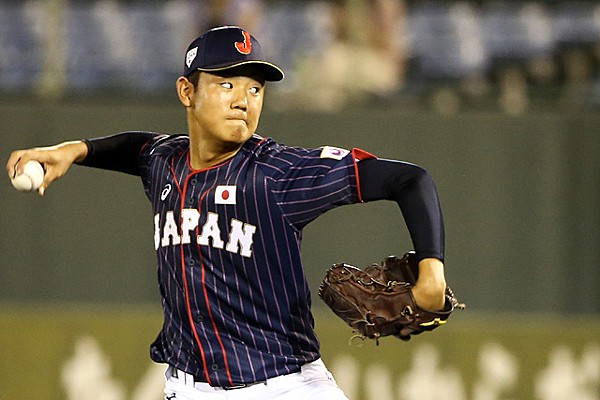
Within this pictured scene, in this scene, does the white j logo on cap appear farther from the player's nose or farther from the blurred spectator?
the blurred spectator

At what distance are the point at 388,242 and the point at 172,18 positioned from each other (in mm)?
1933

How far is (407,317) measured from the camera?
2.82 meters

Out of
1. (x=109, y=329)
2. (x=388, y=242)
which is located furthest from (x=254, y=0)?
(x=109, y=329)

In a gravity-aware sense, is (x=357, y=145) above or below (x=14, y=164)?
below

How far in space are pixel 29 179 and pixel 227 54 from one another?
67cm

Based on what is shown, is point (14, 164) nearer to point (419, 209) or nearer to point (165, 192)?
point (165, 192)

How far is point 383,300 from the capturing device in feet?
9.47

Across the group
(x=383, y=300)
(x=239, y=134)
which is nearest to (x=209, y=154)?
(x=239, y=134)

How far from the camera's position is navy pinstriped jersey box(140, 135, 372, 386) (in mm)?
3154

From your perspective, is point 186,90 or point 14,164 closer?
point 14,164

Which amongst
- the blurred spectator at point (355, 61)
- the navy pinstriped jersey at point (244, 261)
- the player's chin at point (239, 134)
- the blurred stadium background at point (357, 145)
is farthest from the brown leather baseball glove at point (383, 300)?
the blurred spectator at point (355, 61)

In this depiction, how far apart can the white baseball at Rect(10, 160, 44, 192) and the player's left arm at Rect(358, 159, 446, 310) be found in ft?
3.05

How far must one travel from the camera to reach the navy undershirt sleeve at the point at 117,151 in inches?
142

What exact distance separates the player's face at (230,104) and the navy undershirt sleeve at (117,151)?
0.46 meters
